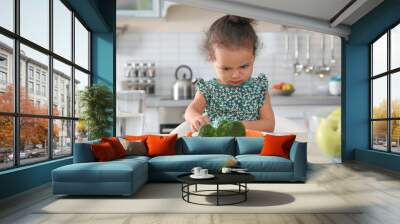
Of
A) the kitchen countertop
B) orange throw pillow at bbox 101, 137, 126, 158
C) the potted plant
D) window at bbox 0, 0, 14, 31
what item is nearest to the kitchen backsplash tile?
the kitchen countertop

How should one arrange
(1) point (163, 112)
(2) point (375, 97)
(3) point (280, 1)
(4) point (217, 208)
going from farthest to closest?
(1) point (163, 112), (2) point (375, 97), (3) point (280, 1), (4) point (217, 208)

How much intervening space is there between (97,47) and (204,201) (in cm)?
448

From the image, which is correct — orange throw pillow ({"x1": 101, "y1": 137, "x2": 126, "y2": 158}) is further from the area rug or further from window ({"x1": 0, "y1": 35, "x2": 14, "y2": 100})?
window ({"x1": 0, "y1": 35, "x2": 14, "y2": 100})

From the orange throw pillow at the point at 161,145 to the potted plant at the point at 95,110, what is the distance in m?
1.17

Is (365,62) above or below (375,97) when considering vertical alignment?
above

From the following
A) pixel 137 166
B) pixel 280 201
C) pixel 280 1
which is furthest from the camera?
pixel 280 1

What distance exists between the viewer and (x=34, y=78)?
18.0 feet

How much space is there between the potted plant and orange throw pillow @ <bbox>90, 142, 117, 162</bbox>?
67.6 inches

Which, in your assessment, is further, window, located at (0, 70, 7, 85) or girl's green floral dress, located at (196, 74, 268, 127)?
girl's green floral dress, located at (196, 74, 268, 127)

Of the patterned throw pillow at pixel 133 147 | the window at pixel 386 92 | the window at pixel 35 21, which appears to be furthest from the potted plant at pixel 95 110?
the window at pixel 386 92

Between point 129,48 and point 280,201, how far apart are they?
20.7 ft

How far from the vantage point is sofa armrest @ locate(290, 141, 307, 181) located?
18.4 ft

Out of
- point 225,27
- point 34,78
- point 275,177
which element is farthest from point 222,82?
point 34,78

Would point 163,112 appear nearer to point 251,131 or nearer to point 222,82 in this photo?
point 222,82
